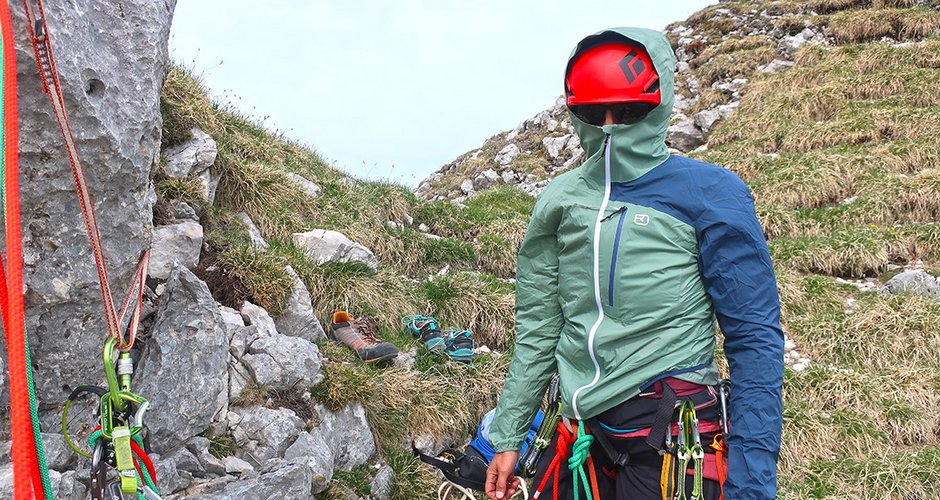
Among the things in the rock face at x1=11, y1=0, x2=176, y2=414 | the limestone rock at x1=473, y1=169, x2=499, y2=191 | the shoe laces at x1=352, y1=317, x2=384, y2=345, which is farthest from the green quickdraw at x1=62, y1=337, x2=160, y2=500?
the limestone rock at x1=473, y1=169, x2=499, y2=191

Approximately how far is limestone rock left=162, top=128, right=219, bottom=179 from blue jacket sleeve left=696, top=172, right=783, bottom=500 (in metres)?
4.58

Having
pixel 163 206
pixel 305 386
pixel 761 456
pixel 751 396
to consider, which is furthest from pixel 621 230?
pixel 163 206

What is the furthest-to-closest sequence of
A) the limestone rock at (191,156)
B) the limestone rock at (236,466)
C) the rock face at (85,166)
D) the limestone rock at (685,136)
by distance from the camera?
1. the limestone rock at (685,136)
2. the limestone rock at (191,156)
3. the limestone rock at (236,466)
4. the rock face at (85,166)

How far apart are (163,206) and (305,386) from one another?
1.75 metres

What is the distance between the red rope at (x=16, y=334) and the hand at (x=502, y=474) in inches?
59.1

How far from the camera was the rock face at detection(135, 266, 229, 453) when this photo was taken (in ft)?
11.2

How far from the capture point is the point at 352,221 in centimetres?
737

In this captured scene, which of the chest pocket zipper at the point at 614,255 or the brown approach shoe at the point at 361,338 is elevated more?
the chest pocket zipper at the point at 614,255

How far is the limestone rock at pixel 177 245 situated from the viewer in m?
4.19

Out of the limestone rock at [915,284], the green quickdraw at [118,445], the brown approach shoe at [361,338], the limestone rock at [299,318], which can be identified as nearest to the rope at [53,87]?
the green quickdraw at [118,445]

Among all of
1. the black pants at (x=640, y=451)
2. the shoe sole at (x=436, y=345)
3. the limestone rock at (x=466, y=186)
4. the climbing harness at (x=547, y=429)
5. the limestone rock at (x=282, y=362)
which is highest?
the black pants at (x=640, y=451)

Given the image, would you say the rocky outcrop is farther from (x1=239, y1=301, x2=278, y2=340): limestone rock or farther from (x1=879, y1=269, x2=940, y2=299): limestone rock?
(x1=239, y1=301, x2=278, y2=340): limestone rock

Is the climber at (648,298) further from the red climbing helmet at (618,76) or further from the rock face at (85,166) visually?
the rock face at (85,166)

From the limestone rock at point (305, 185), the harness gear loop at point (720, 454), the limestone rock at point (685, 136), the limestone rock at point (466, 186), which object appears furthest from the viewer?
the limestone rock at point (466, 186)
